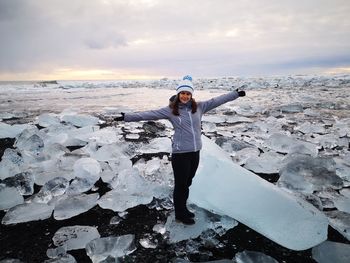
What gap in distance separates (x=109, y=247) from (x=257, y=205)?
1.13 m

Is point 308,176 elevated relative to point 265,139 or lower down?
elevated

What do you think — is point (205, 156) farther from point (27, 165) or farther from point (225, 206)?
point (27, 165)

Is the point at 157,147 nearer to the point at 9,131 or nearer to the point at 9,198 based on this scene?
the point at 9,198

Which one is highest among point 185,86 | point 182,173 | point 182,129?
point 185,86

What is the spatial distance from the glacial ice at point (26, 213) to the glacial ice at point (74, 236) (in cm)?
33

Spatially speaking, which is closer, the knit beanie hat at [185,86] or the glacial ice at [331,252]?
the glacial ice at [331,252]

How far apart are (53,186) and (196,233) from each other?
4.83 feet

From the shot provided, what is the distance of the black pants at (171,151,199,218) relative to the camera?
243cm

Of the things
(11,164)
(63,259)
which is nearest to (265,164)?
(63,259)

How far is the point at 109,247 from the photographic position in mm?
2121

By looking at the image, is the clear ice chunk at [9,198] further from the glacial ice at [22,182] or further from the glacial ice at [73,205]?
the glacial ice at [73,205]

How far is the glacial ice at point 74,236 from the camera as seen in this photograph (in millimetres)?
2211

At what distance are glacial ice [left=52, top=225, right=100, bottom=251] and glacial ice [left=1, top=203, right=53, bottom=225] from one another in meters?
0.33

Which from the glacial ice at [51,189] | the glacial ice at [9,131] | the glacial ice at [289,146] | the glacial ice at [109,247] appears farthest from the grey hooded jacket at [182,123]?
the glacial ice at [9,131]
